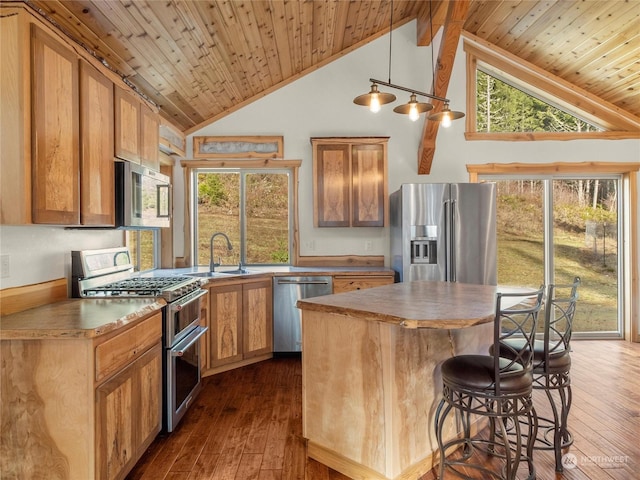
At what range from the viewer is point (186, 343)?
8.84 ft

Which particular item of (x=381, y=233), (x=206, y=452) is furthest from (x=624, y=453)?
(x=381, y=233)

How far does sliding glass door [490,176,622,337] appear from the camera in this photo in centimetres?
481

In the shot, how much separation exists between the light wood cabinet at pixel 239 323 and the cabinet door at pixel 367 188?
1.28 m

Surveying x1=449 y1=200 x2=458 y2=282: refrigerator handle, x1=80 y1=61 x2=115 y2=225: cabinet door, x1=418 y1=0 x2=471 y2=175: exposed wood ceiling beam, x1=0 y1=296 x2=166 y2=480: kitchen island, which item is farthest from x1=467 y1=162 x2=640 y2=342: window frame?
x1=0 y1=296 x2=166 y2=480: kitchen island

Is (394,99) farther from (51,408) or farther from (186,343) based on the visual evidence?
(51,408)

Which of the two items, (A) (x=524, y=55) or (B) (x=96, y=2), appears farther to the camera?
(A) (x=524, y=55)

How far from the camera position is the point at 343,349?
208cm

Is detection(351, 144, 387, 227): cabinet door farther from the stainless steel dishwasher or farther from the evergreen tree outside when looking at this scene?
the evergreen tree outside

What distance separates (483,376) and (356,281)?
7.47 feet

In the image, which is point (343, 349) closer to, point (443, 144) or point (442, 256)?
point (442, 256)

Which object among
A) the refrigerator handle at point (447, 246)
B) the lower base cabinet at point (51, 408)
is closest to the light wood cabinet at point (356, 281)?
the refrigerator handle at point (447, 246)

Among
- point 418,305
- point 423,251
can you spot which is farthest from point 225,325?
point 418,305

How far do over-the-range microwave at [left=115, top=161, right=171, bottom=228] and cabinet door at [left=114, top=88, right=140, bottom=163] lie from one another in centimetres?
11

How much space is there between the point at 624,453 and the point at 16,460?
122 inches
